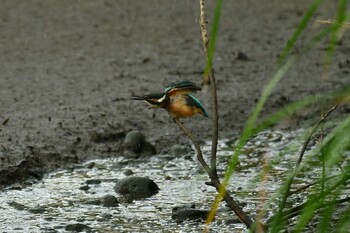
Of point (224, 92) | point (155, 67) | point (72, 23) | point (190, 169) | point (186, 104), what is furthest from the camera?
point (72, 23)

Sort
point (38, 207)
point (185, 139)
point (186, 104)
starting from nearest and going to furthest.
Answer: point (186, 104) < point (38, 207) < point (185, 139)

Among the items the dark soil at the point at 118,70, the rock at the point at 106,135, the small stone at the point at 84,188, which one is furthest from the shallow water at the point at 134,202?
the rock at the point at 106,135

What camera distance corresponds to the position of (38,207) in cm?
454

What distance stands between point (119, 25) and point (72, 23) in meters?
0.44

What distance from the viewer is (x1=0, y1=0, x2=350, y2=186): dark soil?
5.88m

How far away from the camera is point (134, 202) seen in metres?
4.69

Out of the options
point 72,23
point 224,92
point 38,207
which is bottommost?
point 38,207

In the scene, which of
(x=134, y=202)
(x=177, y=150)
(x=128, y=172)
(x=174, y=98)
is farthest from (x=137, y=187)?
(x=174, y=98)

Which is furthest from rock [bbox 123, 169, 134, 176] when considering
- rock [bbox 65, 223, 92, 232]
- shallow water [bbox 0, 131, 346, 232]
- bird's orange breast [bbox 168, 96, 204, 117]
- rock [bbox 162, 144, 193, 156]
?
bird's orange breast [bbox 168, 96, 204, 117]

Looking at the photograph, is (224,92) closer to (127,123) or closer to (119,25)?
(127,123)

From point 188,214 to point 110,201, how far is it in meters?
0.48

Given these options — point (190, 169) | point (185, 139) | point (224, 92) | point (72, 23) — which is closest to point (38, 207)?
point (190, 169)

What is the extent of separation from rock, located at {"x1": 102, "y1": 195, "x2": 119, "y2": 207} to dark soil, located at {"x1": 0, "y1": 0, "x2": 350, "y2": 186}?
623mm

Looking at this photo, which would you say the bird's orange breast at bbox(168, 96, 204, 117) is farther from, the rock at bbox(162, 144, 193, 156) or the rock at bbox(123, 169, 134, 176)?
the rock at bbox(162, 144, 193, 156)
